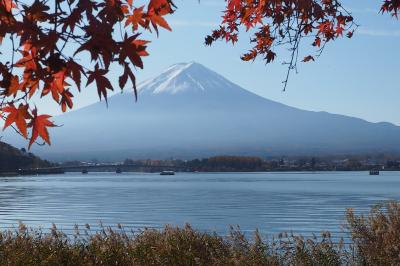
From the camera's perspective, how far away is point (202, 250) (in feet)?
46.1

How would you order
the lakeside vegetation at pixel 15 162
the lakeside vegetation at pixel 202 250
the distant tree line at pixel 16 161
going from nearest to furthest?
the lakeside vegetation at pixel 202 250, the distant tree line at pixel 16 161, the lakeside vegetation at pixel 15 162

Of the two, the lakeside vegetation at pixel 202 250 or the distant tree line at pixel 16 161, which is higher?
the distant tree line at pixel 16 161

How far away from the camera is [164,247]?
501 inches

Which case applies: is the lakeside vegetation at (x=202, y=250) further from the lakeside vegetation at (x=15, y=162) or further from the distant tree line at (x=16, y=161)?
the lakeside vegetation at (x=15, y=162)

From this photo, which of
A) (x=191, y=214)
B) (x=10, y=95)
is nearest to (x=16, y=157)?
(x=191, y=214)

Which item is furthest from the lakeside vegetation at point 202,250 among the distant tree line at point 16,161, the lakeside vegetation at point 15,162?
the lakeside vegetation at point 15,162

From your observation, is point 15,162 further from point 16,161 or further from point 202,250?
point 202,250

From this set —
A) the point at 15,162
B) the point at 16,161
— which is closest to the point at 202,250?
the point at 16,161

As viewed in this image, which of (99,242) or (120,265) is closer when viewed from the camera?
(120,265)

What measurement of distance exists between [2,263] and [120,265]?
2.20 m

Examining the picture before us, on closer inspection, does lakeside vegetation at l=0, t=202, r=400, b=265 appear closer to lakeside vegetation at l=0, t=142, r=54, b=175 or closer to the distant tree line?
the distant tree line

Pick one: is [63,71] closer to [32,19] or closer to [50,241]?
[32,19]

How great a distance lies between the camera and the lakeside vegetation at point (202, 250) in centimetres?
1195

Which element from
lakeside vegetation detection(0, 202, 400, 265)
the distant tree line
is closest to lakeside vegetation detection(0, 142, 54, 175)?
the distant tree line
